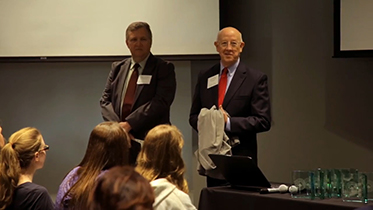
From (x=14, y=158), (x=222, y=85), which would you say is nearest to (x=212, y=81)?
(x=222, y=85)

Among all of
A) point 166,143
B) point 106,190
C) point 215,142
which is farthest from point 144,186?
point 215,142

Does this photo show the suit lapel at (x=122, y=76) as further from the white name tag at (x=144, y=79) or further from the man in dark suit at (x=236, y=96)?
the man in dark suit at (x=236, y=96)

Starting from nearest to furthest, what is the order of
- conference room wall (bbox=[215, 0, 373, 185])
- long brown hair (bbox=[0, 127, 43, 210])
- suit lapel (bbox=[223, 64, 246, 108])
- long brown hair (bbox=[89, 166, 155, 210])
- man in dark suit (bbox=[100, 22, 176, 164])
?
A: long brown hair (bbox=[89, 166, 155, 210]), long brown hair (bbox=[0, 127, 43, 210]), suit lapel (bbox=[223, 64, 246, 108]), man in dark suit (bbox=[100, 22, 176, 164]), conference room wall (bbox=[215, 0, 373, 185])

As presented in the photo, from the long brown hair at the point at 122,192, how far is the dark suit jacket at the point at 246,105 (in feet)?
7.96

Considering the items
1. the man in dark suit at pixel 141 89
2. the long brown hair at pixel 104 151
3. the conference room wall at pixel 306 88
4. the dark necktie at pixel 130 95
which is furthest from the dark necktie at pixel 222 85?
the long brown hair at pixel 104 151

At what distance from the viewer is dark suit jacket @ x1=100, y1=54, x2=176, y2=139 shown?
3.81 m

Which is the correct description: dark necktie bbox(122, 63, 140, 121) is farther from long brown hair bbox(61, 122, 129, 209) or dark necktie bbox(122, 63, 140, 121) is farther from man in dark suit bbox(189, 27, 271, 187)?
long brown hair bbox(61, 122, 129, 209)

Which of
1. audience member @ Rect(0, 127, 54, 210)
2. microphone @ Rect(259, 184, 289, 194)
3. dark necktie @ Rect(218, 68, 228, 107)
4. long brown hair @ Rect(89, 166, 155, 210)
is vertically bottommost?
microphone @ Rect(259, 184, 289, 194)

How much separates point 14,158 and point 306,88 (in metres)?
2.87

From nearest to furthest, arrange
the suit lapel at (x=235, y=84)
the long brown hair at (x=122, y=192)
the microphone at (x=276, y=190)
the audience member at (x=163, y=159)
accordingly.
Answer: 1. the long brown hair at (x=122, y=192)
2. the audience member at (x=163, y=159)
3. the microphone at (x=276, y=190)
4. the suit lapel at (x=235, y=84)

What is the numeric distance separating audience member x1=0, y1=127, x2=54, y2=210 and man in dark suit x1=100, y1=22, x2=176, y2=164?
128 cm

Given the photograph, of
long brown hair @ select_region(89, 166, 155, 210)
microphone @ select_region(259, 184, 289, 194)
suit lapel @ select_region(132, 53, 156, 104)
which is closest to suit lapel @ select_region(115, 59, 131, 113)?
suit lapel @ select_region(132, 53, 156, 104)

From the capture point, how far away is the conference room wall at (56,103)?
4.79 metres

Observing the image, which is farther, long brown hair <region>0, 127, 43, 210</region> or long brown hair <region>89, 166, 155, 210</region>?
long brown hair <region>0, 127, 43, 210</region>
